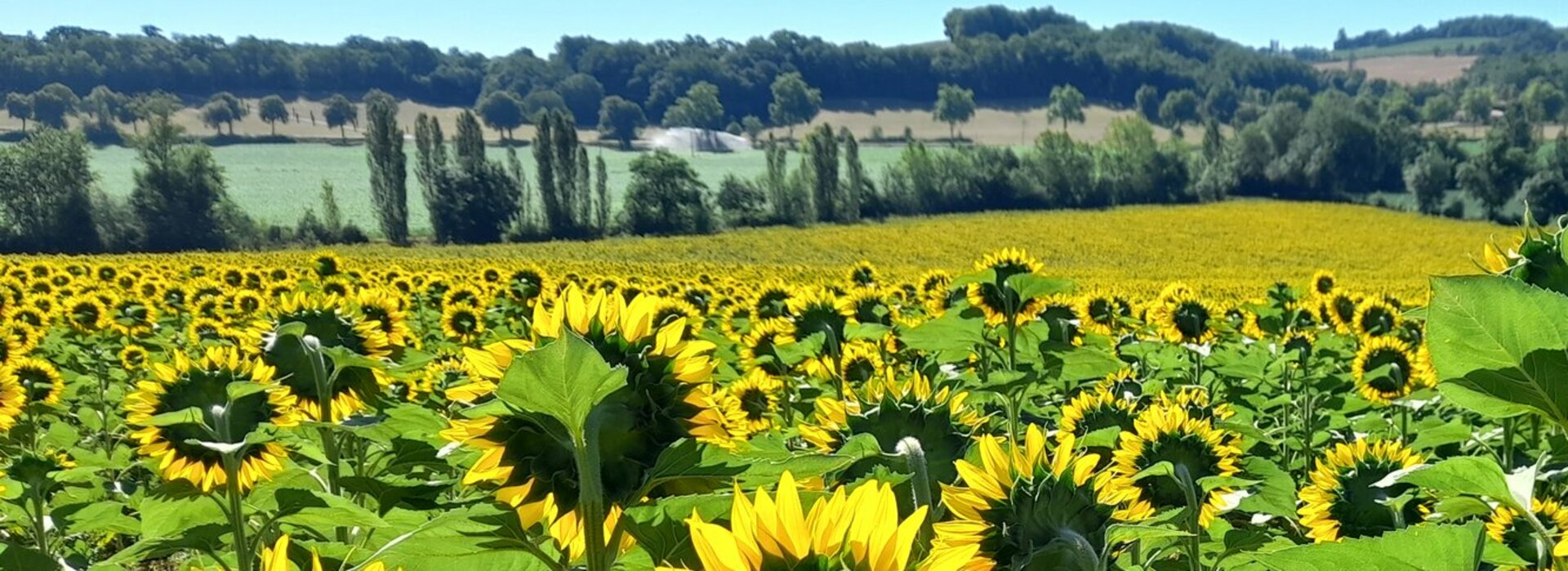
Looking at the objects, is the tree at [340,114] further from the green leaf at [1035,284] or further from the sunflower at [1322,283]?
the green leaf at [1035,284]

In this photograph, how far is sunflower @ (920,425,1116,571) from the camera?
1.15 meters

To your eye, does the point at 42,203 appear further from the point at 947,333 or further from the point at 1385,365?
the point at 1385,365

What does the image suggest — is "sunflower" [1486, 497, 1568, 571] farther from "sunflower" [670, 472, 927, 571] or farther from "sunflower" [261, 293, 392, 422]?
"sunflower" [261, 293, 392, 422]

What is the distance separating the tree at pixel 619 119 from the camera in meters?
124

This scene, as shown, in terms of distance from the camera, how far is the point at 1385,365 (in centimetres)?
409

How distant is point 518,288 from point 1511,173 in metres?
69.6

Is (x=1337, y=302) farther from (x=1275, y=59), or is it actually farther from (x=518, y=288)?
(x=1275, y=59)

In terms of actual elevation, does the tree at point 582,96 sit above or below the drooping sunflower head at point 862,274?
above

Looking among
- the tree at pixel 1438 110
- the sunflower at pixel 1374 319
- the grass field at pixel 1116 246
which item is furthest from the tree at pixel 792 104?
the sunflower at pixel 1374 319

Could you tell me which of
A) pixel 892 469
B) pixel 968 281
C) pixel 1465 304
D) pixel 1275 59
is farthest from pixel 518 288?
pixel 1275 59

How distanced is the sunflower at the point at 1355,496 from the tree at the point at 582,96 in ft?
450

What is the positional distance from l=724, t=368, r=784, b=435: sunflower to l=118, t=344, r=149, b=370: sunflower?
4491 millimetres

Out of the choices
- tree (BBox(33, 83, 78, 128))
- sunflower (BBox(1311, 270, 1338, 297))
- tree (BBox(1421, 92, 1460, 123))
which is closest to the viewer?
sunflower (BBox(1311, 270, 1338, 297))

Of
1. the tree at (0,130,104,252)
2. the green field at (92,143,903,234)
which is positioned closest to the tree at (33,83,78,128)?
the green field at (92,143,903,234)
